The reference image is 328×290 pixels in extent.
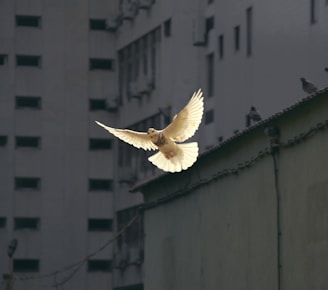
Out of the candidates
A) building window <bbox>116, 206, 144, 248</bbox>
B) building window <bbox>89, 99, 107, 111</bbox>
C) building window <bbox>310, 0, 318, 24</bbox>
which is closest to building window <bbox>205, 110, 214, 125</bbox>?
building window <bbox>116, 206, 144, 248</bbox>

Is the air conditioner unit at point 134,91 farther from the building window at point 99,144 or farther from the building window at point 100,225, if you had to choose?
the building window at point 100,225

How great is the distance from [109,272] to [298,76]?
129 feet

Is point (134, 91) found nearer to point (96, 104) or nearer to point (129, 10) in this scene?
point (129, 10)

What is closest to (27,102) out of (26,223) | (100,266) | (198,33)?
(26,223)

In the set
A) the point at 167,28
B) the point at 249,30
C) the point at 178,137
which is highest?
→ the point at 167,28

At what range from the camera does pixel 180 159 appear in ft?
118

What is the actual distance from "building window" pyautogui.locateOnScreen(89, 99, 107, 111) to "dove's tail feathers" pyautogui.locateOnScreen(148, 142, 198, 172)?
6933cm

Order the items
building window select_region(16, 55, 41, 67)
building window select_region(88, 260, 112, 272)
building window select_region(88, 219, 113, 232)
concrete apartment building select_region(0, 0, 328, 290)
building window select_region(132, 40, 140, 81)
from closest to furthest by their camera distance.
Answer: building window select_region(132, 40, 140, 81)
concrete apartment building select_region(0, 0, 328, 290)
building window select_region(88, 260, 112, 272)
building window select_region(16, 55, 41, 67)
building window select_region(88, 219, 113, 232)

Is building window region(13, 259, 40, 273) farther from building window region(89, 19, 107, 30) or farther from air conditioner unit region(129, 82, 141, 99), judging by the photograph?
building window region(89, 19, 107, 30)

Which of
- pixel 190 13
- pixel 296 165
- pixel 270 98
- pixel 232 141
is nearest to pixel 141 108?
pixel 190 13

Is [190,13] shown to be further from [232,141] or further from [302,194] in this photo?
[302,194]

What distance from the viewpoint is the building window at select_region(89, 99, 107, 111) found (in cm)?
10606

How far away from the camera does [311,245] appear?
36.8m

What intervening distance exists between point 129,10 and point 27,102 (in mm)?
11308
